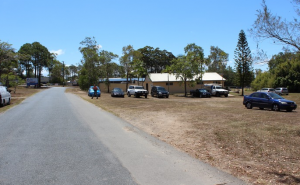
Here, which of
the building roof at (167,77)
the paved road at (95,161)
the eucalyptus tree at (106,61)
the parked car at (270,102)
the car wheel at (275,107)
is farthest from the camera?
the eucalyptus tree at (106,61)

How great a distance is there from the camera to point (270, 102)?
18328mm

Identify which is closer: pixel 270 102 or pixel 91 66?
pixel 270 102

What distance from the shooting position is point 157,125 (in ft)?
38.2

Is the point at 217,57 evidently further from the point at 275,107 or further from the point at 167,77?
the point at 275,107

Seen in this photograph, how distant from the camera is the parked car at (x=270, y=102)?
17641 mm

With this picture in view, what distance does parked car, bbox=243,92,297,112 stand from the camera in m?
17.6

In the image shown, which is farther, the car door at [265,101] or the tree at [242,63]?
the tree at [242,63]

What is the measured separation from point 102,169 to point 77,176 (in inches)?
22.7

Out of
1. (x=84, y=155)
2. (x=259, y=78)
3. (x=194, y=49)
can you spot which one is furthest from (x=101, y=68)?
(x=84, y=155)

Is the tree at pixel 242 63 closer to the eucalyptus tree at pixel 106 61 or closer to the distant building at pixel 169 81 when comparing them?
the distant building at pixel 169 81

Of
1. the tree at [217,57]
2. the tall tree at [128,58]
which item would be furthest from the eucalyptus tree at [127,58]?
the tree at [217,57]

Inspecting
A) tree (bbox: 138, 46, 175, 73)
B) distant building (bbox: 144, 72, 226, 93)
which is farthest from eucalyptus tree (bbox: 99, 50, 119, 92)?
tree (bbox: 138, 46, 175, 73)

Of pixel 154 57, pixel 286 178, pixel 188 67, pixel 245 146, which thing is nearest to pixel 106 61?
pixel 188 67

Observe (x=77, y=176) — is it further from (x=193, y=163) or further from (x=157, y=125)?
(x=157, y=125)
